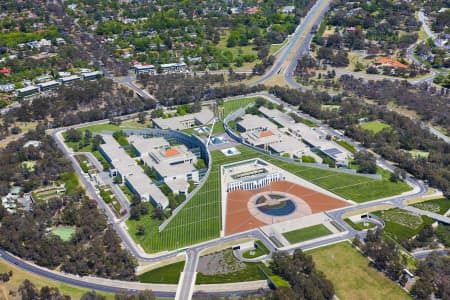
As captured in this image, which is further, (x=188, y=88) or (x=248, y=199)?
(x=188, y=88)

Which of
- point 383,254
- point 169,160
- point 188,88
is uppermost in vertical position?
point 188,88

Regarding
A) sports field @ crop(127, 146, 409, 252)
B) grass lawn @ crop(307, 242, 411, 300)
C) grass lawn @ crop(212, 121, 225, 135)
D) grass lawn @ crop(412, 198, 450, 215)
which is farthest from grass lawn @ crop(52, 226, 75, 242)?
grass lawn @ crop(412, 198, 450, 215)

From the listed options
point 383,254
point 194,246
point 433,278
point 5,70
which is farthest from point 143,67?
point 433,278

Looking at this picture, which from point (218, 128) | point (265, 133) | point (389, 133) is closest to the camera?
point (265, 133)

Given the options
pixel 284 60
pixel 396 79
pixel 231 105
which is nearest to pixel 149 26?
pixel 284 60

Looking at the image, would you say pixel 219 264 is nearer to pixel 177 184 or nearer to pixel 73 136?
pixel 177 184

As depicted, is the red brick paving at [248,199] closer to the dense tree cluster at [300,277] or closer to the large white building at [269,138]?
the dense tree cluster at [300,277]
